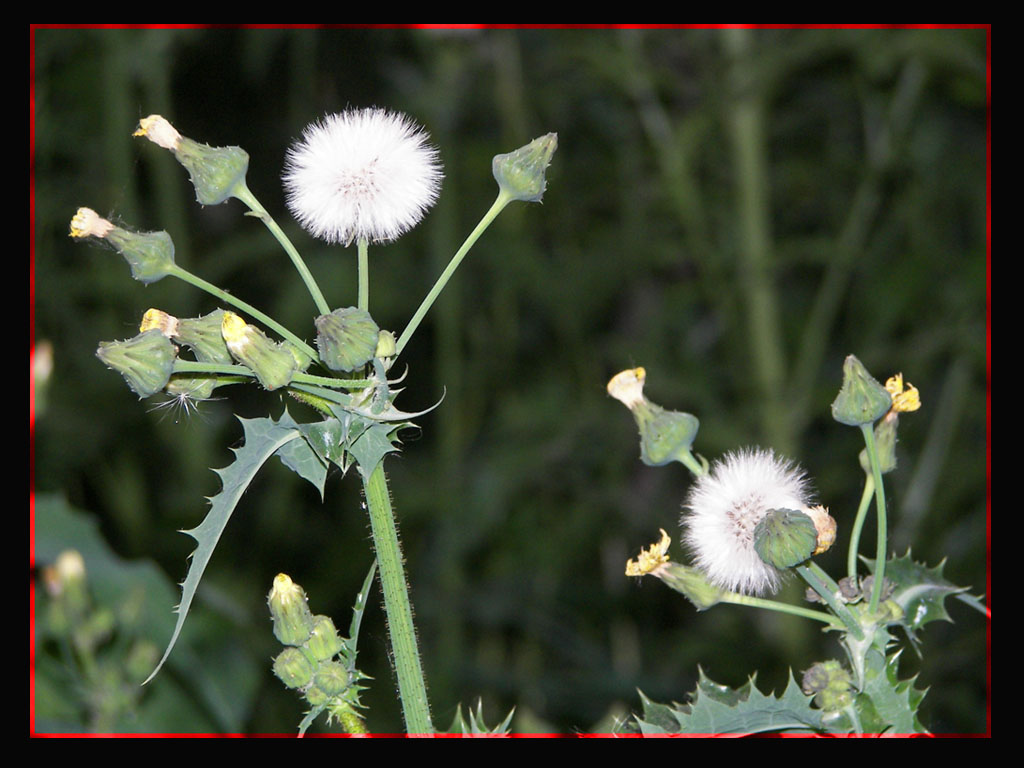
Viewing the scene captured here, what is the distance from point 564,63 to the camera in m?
4.57

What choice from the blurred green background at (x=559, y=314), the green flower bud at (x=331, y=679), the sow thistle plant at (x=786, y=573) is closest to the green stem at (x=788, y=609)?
the sow thistle plant at (x=786, y=573)

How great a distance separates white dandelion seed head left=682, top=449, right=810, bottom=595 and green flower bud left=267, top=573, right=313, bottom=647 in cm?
54

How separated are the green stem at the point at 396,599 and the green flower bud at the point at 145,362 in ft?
1.05

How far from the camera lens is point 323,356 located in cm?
124

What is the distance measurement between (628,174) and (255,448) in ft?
12.3

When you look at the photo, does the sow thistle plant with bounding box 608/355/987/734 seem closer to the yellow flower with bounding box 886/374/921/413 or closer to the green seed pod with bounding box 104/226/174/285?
the yellow flower with bounding box 886/374/921/413

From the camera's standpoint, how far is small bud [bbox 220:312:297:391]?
1231mm

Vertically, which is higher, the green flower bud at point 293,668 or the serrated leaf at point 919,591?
the serrated leaf at point 919,591

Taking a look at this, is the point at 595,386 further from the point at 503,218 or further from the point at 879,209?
the point at 879,209

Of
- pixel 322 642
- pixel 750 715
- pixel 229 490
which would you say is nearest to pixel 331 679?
pixel 322 642

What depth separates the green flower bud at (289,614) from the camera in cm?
135

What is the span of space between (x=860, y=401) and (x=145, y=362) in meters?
0.98

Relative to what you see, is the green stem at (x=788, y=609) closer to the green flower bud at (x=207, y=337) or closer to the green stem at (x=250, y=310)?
the green stem at (x=250, y=310)

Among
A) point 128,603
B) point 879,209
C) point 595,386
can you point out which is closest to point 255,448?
point 128,603
